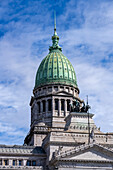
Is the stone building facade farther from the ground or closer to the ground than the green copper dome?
closer to the ground

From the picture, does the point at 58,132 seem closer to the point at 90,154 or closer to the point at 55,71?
the point at 90,154

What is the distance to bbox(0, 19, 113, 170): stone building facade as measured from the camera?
80.4 meters

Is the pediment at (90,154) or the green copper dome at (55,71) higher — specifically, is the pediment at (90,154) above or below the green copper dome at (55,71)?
below

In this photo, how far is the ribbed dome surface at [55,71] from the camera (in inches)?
4660

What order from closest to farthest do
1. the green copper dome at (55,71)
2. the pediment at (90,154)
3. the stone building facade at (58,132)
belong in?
1. the pediment at (90,154)
2. the stone building facade at (58,132)
3. the green copper dome at (55,71)

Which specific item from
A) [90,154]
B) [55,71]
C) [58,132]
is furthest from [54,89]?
[90,154]

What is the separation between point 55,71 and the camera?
391ft

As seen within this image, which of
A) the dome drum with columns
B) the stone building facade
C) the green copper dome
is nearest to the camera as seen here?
the stone building facade

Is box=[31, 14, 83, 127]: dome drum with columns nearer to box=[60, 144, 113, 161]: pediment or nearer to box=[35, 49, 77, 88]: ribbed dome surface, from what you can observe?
box=[35, 49, 77, 88]: ribbed dome surface

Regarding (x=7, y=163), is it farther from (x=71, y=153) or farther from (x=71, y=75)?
(x=71, y=75)

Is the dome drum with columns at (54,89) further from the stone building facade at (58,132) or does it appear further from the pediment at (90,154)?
the pediment at (90,154)

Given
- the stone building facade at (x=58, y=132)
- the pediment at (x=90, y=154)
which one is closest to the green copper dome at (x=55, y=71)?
the stone building facade at (x=58, y=132)

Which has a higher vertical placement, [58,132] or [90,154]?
[58,132]

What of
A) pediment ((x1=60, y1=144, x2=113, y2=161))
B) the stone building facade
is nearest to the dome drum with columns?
the stone building facade
